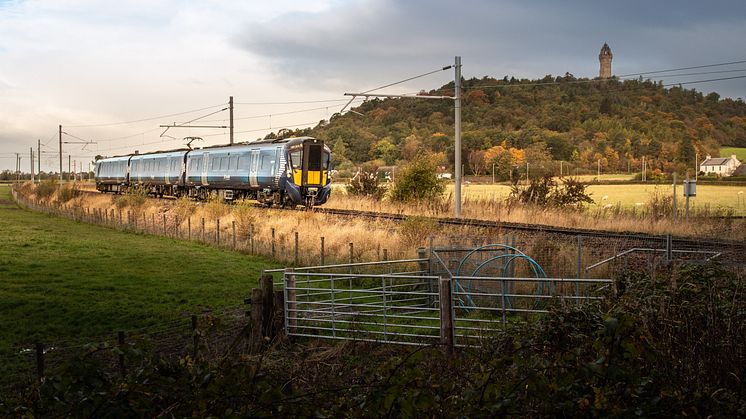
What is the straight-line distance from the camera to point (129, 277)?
1867 centimetres

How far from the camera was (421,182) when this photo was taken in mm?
32250

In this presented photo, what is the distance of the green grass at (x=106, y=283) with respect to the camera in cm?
1368

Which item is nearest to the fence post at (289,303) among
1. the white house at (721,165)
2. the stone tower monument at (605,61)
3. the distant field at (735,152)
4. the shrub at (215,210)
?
the shrub at (215,210)

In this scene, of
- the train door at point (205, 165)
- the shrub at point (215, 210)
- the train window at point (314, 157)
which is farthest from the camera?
the train door at point (205, 165)

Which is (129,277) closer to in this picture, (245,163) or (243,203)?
(243,203)

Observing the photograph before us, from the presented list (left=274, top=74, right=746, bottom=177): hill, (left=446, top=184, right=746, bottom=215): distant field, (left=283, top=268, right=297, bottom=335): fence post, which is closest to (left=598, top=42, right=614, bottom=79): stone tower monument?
(left=274, top=74, right=746, bottom=177): hill

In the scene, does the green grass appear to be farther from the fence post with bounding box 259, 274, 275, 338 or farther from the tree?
the tree

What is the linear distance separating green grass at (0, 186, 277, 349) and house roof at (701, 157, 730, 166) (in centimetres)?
5989

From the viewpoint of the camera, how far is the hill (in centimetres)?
7181

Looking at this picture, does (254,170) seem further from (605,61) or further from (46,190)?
(605,61)

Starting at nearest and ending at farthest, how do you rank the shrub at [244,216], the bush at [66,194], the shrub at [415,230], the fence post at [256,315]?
1. the fence post at [256,315]
2. the shrub at [415,230]
3. the shrub at [244,216]
4. the bush at [66,194]

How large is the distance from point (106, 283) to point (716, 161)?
6897cm

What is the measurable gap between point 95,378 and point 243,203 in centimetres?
2450

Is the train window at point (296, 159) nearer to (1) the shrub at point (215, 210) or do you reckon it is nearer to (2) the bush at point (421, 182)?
(1) the shrub at point (215, 210)
